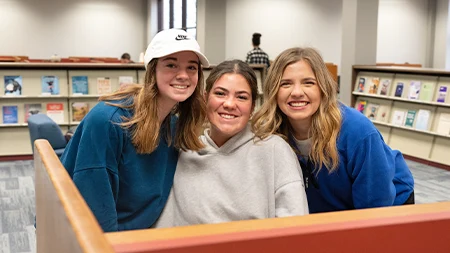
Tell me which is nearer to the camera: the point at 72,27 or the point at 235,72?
the point at 235,72

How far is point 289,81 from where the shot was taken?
1996 mm

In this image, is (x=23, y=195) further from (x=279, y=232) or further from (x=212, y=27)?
(x=212, y=27)

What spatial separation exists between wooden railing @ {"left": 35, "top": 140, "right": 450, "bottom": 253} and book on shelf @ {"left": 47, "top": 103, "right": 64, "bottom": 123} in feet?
21.6

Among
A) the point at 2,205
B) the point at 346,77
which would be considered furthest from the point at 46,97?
the point at 346,77

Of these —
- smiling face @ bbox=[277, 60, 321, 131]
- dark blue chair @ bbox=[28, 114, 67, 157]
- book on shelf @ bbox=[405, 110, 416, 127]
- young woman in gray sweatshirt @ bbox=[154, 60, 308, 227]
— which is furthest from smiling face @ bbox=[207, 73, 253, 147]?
book on shelf @ bbox=[405, 110, 416, 127]

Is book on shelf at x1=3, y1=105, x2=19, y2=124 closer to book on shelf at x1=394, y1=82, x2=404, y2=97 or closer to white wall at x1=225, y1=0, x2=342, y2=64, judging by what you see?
book on shelf at x1=394, y1=82, x2=404, y2=97

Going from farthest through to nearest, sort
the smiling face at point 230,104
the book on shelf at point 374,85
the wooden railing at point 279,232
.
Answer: the book on shelf at point 374,85 < the smiling face at point 230,104 < the wooden railing at point 279,232

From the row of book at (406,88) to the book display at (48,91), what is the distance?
2.01 metres

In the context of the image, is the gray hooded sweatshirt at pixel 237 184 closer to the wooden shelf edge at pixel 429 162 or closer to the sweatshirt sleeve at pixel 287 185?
the sweatshirt sleeve at pixel 287 185

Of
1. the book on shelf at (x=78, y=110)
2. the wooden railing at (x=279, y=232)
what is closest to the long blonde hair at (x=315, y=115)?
the wooden railing at (x=279, y=232)

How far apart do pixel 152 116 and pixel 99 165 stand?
0.25 m

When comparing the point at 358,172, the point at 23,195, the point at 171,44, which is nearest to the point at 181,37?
the point at 171,44

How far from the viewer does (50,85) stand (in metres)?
7.36

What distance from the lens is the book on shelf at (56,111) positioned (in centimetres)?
743
